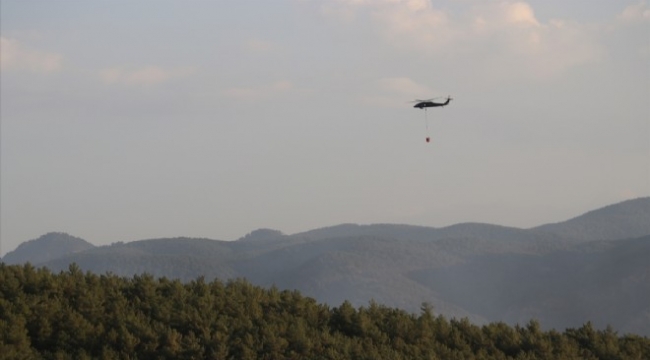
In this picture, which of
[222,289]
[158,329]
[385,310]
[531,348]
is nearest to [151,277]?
[222,289]

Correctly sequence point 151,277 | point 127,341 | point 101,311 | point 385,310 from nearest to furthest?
point 127,341 → point 101,311 → point 151,277 → point 385,310

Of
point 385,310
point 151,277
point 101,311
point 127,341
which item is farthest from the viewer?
point 385,310

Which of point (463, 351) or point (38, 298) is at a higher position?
point (38, 298)

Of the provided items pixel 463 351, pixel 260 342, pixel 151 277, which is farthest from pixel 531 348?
pixel 151 277

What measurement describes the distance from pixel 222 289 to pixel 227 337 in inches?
140

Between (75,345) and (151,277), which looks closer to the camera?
(75,345)

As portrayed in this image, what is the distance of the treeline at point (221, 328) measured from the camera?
71.9 feet

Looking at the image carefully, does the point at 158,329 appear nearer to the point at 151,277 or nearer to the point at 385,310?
the point at 151,277

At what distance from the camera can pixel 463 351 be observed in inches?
1019

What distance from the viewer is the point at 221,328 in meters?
23.3

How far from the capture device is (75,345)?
71.4 feet

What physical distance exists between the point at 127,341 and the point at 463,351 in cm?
869

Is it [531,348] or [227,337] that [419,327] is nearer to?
[531,348]

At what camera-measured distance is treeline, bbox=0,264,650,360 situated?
21.9 meters
